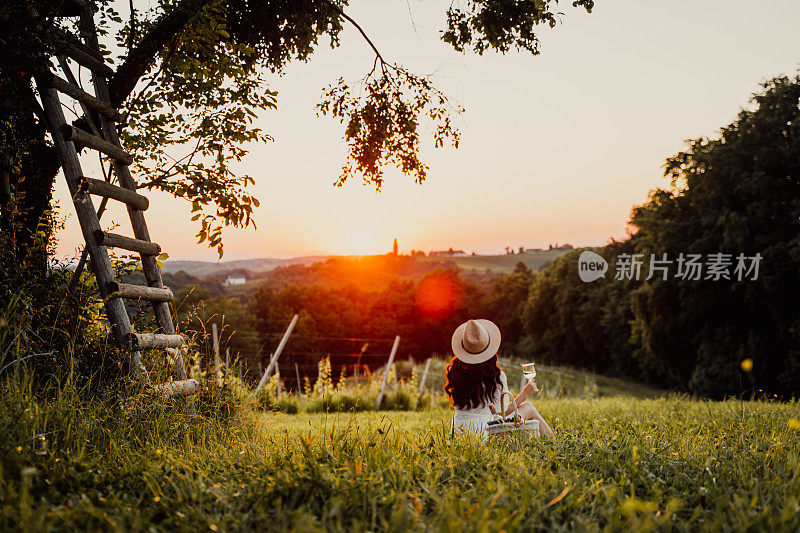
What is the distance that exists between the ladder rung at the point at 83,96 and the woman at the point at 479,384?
4.20 m

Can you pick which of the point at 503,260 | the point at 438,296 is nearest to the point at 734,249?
the point at 438,296

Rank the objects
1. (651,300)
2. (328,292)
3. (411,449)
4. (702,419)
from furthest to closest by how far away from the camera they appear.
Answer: (328,292) < (651,300) < (702,419) < (411,449)

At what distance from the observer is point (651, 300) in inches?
988

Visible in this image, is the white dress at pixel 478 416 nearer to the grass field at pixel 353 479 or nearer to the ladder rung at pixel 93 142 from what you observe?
the grass field at pixel 353 479

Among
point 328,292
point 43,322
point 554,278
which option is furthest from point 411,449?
point 328,292

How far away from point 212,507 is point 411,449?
1457mm

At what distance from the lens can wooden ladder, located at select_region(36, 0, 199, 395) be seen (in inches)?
182

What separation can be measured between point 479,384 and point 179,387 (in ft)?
9.11

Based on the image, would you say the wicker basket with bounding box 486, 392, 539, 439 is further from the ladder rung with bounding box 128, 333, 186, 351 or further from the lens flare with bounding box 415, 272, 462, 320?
the lens flare with bounding box 415, 272, 462, 320

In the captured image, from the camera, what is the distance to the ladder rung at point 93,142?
4.73 meters

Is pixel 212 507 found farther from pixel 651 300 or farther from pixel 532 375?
pixel 651 300

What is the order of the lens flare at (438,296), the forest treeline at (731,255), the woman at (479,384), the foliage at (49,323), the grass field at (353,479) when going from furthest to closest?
1. the lens flare at (438,296)
2. the forest treeline at (731,255)
3. the woman at (479,384)
4. the foliage at (49,323)
5. the grass field at (353,479)

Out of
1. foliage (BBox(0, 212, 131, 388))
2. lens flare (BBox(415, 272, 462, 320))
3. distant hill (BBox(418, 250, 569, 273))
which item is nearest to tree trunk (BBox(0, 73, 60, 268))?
Result: foliage (BBox(0, 212, 131, 388))

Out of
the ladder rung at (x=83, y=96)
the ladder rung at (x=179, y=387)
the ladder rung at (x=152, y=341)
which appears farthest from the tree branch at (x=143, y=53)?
the ladder rung at (x=179, y=387)
